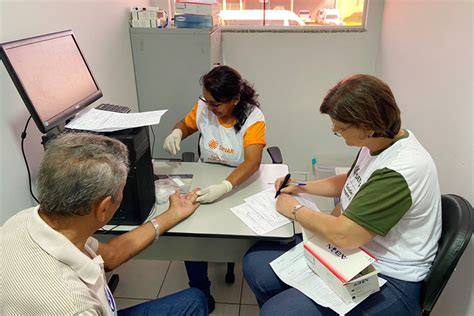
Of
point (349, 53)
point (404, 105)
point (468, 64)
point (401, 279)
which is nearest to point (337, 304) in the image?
point (401, 279)

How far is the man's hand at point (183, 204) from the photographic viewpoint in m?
1.42

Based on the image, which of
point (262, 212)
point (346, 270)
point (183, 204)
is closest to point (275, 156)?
point (262, 212)

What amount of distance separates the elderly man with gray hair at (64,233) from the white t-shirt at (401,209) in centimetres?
74

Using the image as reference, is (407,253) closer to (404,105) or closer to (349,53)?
(404,105)

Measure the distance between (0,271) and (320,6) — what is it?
113 inches

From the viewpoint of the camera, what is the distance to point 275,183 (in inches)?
65.0

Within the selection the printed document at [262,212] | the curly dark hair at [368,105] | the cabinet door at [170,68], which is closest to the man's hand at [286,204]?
the printed document at [262,212]

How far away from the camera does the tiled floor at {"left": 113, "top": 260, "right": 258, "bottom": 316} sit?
1.98 m

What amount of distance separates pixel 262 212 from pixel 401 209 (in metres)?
0.56

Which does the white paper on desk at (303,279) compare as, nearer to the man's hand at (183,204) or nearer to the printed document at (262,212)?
the printed document at (262,212)

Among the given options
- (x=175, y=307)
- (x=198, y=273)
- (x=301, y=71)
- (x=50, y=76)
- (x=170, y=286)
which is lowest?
(x=170, y=286)

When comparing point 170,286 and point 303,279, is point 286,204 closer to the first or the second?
point 303,279

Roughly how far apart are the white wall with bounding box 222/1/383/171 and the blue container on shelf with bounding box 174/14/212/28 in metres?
0.46

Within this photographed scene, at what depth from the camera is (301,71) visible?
2.96 metres
